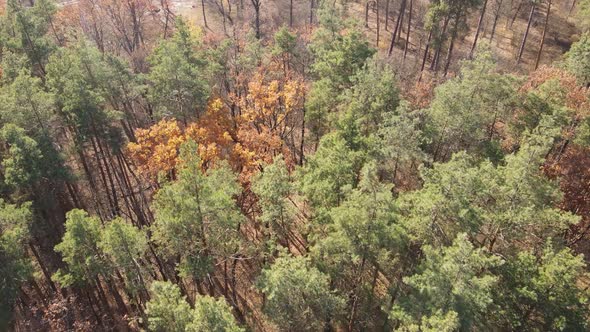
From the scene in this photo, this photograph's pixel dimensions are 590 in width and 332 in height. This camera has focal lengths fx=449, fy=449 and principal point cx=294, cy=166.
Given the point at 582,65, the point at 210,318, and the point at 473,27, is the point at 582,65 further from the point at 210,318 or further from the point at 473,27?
the point at 210,318

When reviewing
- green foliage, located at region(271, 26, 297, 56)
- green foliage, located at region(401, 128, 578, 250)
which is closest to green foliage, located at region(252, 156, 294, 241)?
green foliage, located at region(401, 128, 578, 250)

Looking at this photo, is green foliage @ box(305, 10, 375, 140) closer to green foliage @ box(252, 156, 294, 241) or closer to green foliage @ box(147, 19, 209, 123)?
green foliage @ box(147, 19, 209, 123)

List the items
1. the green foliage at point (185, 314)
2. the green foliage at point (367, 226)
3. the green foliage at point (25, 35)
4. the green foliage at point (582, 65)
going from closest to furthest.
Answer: the green foliage at point (185, 314), the green foliage at point (367, 226), the green foliage at point (25, 35), the green foliage at point (582, 65)

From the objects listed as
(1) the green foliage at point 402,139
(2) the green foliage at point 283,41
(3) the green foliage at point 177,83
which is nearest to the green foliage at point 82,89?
(3) the green foliage at point 177,83

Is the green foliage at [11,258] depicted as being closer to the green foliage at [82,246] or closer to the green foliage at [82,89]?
the green foliage at [82,246]

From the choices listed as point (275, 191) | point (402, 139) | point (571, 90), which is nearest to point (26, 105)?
point (275, 191)

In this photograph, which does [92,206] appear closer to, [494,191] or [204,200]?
[204,200]
